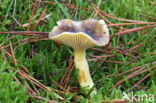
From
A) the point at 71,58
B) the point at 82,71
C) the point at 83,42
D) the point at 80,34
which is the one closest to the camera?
the point at 80,34

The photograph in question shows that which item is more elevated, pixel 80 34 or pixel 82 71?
pixel 80 34

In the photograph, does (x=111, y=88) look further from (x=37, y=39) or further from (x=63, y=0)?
(x=63, y=0)

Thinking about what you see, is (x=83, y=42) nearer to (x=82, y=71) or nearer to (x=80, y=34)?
(x=80, y=34)

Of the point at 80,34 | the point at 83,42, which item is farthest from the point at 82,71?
the point at 80,34

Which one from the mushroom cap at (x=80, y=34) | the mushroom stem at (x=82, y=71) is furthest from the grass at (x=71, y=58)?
the mushroom cap at (x=80, y=34)

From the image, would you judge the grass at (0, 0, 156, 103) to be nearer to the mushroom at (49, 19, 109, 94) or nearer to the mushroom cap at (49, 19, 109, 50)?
the mushroom at (49, 19, 109, 94)

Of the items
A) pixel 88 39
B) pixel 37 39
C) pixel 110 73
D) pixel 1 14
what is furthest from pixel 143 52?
pixel 1 14

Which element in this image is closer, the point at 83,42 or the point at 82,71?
the point at 83,42
